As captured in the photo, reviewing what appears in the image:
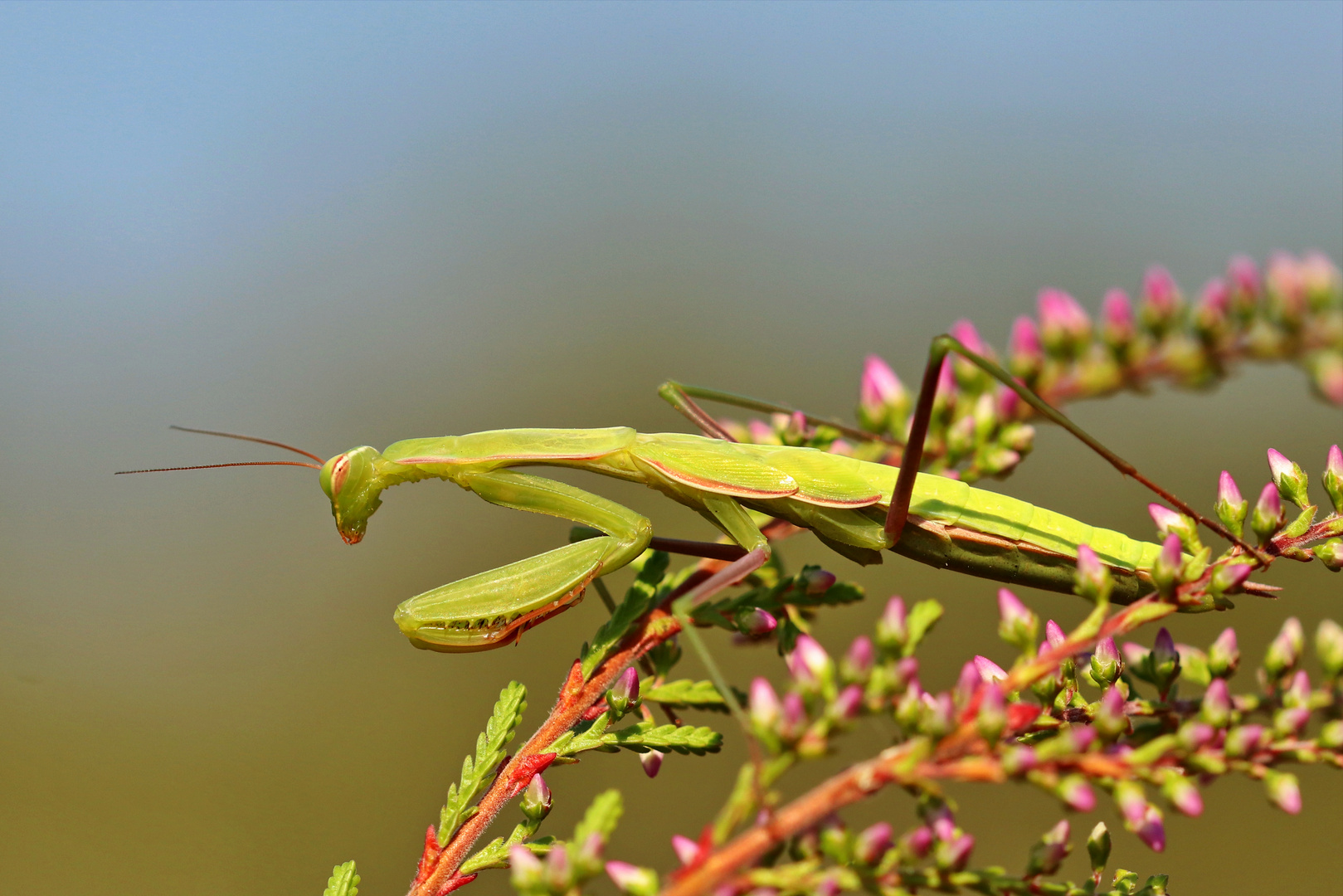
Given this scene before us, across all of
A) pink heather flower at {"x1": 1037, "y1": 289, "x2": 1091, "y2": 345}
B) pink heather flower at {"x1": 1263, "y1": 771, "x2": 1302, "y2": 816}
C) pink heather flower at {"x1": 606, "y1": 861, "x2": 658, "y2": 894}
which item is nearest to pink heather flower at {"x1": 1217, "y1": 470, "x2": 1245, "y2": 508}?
pink heather flower at {"x1": 1037, "y1": 289, "x2": 1091, "y2": 345}

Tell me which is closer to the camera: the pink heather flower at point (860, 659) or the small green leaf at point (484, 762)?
the pink heather flower at point (860, 659)

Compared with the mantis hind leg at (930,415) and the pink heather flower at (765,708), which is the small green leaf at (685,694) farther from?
the pink heather flower at (765,708)

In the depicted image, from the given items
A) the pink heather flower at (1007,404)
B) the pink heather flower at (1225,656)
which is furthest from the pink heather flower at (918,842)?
the pink heather flower at (1007,404)

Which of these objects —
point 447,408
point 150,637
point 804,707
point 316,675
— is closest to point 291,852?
point 316,675

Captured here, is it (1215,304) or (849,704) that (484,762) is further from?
(1215,304)

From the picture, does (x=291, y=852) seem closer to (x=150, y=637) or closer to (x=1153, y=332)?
(x=150, y=637)

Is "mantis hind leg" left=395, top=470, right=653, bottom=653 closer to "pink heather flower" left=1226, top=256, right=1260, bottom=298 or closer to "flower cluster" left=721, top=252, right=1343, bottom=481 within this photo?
"flower cluster" left=721, top=252, right=1343, bottom=481
